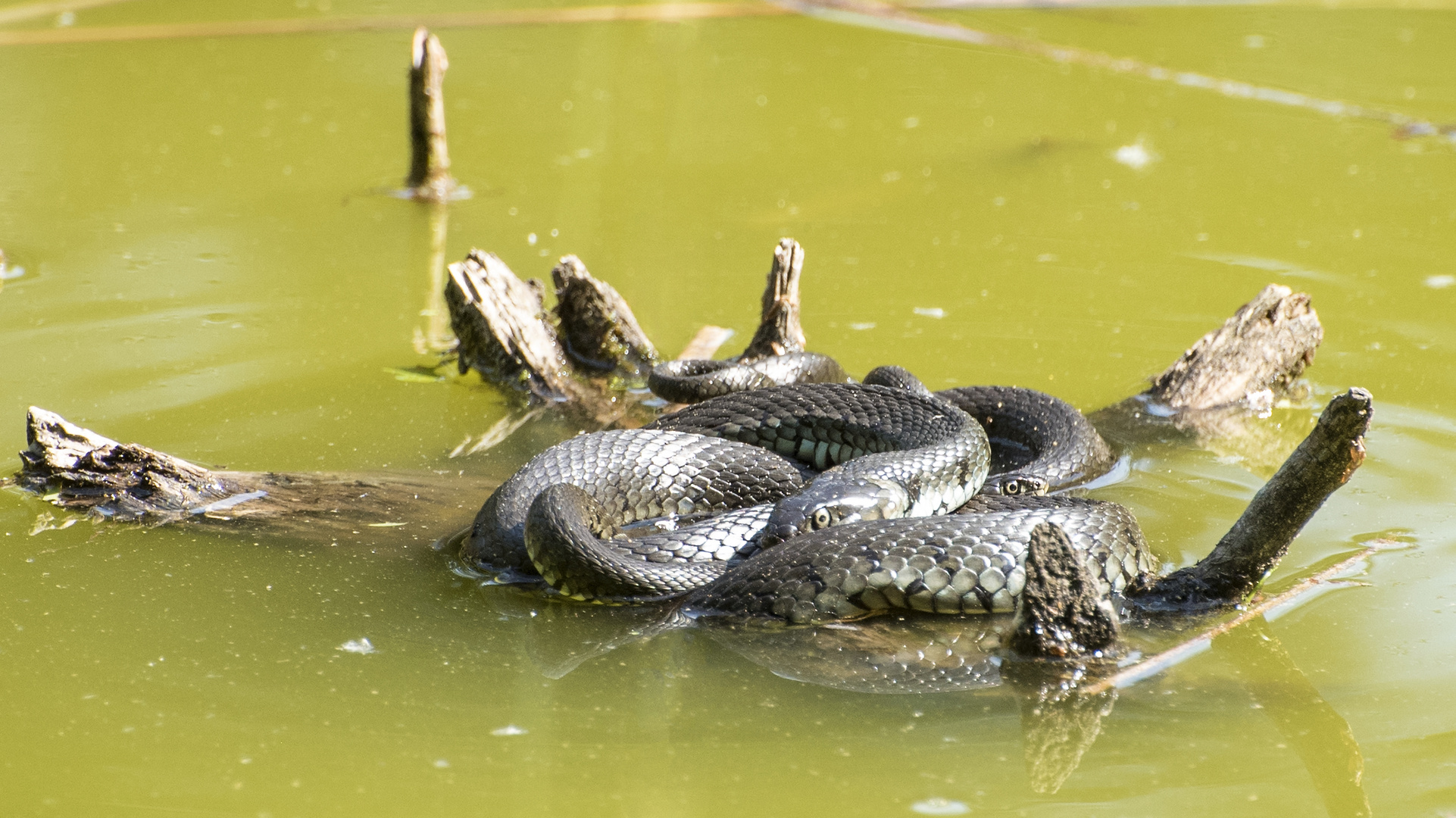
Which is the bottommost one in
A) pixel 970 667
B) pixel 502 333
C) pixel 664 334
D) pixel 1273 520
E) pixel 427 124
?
pixel 970 667

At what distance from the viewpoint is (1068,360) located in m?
7.22

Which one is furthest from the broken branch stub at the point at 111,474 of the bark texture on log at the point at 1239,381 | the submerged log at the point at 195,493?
the bark texture on log at the point at 1239,381

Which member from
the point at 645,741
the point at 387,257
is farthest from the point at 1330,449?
the point at 387,257

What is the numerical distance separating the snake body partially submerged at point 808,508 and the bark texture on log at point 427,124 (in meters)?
5.05

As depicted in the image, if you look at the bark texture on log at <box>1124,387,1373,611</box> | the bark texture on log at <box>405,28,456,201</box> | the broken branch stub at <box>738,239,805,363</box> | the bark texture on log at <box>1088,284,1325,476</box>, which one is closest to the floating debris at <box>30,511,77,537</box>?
the broken branch stub at <box>738,239,805,363</box>

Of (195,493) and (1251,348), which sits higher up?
(1251,348)

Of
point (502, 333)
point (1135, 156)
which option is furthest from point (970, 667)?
point (1135, 156)

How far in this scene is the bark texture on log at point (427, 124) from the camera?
381 inches

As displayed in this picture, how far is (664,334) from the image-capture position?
7629mm

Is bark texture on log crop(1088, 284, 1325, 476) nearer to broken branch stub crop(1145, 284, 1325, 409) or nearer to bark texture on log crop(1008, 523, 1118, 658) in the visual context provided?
broken branch stub crop(1145, 284, 1325, 409)

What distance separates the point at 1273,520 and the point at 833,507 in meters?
1.41

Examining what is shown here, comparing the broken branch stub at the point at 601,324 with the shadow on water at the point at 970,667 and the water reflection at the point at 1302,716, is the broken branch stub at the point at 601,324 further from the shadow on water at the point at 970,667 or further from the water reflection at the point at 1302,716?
the water reflection at the point at 1302,716

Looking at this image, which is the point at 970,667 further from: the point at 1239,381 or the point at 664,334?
the point at 664,334

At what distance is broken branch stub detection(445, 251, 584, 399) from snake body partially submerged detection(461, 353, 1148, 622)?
4.61 ft
